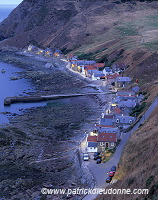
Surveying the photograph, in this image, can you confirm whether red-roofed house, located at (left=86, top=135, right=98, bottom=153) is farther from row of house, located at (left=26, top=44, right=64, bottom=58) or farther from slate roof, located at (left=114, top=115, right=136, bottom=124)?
row of house, located at (left=26, top=44, right=64, bottom=58)

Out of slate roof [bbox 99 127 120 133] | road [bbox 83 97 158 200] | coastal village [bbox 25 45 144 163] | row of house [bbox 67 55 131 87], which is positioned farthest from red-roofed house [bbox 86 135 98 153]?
row of house [bbox 67 55 131 87]

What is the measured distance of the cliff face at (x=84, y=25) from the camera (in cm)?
8975

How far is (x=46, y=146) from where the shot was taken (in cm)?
3459

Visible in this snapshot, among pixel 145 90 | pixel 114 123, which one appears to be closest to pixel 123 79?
pixel 145 90

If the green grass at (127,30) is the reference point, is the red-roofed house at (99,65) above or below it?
below

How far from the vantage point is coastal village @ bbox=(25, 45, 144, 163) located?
32.0m

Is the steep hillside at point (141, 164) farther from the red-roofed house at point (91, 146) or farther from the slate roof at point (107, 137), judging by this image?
the red-roofed house at point (91, 146)

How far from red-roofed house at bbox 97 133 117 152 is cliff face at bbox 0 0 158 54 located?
46.4 meters

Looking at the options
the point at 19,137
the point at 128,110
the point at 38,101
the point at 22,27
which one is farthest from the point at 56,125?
the point at 22,27

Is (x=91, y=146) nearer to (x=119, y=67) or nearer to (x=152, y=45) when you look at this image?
(x=119, y=67)

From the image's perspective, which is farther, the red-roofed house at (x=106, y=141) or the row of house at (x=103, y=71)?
the row of house at (x=103, y=71)

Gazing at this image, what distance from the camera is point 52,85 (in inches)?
2489

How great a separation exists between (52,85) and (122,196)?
1763 inches

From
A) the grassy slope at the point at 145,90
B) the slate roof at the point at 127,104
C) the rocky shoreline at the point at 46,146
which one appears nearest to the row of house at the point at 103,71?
the grassy slope at the point at 145,90
